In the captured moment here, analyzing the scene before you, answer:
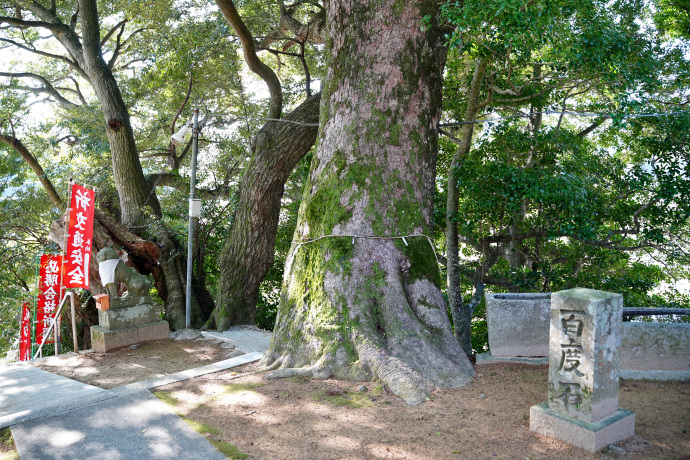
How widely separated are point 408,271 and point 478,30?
8.32 feet

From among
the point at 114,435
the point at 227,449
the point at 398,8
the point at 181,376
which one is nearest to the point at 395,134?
the point at 398,8

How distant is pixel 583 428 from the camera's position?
3338 millimetres

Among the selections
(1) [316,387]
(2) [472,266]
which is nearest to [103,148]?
(2) [472,266]

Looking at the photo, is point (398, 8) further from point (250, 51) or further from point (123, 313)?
point (123, 313)

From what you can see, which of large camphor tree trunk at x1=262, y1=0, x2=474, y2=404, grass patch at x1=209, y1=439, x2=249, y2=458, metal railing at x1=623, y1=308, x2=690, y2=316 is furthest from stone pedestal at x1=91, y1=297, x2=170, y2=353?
metal railing at x1=623, y1=308, x2=690, y2=316

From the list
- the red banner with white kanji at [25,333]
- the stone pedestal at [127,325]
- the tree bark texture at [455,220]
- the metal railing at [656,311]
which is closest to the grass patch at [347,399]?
the metal railing at [656,311]

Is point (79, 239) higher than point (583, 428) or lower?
higher

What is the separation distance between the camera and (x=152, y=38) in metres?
10.3

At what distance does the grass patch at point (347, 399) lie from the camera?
161 inches

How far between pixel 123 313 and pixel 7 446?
13.1ft

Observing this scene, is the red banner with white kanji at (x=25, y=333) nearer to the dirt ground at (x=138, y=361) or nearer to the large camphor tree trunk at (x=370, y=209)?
the dirt ground at (x=138, y=361)

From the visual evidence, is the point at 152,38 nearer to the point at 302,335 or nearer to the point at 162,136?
the point at 162,136

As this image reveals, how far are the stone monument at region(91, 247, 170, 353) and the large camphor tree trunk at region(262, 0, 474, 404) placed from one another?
317 centimetres

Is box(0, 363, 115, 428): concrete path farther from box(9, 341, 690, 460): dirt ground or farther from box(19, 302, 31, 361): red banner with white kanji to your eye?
box(19, 302, 31, 361): red banner with white kanji
